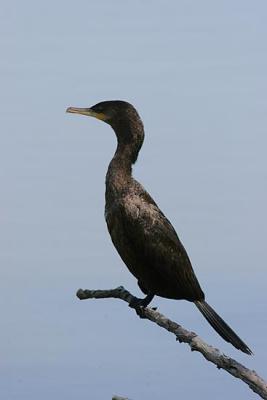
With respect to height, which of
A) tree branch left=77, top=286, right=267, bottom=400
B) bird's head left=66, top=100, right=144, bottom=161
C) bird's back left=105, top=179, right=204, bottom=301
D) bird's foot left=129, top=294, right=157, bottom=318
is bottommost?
tree branch left=77, top=286, right=267, bottom=400

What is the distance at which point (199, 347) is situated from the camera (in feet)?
18.8

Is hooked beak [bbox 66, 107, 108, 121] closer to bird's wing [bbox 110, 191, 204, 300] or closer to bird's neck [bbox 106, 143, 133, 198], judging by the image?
bird's neck [bbox 106, 143, 133, 198]

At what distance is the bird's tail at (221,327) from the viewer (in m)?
6.69

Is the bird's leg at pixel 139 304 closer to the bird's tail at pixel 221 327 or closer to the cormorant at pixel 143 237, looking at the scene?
the cormorant at pixel 143 237

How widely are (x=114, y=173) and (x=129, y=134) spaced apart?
1.15ft

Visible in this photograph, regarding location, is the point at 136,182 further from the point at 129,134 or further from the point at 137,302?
the point at 137,302

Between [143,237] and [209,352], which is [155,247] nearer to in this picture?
[143,237]

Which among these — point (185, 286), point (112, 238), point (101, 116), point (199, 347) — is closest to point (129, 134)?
point (101, 116)

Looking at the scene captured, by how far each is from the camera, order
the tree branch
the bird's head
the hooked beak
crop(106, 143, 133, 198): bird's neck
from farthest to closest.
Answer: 1. the hooked beak
2. the bird's head
3. crop(106, 143, 133, 198): bird's neck
4. the tree branch

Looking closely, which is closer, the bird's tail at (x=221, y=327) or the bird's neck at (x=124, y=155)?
the bird's tail at (x=221, y=327)

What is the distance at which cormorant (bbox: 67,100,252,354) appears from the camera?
6703 mm

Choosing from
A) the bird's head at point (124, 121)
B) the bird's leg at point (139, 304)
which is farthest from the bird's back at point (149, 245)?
the bird's head at point (124, 121)

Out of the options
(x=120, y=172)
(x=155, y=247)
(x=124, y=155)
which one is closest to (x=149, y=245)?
(x=155, y=247)

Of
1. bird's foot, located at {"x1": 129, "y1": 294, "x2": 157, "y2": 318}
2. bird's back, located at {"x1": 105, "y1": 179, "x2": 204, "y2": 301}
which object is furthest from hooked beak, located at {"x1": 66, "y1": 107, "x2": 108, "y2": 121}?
bird's foot, located at {"x1": 129, "y1": 294, "x2": 157, "y2": 318}
